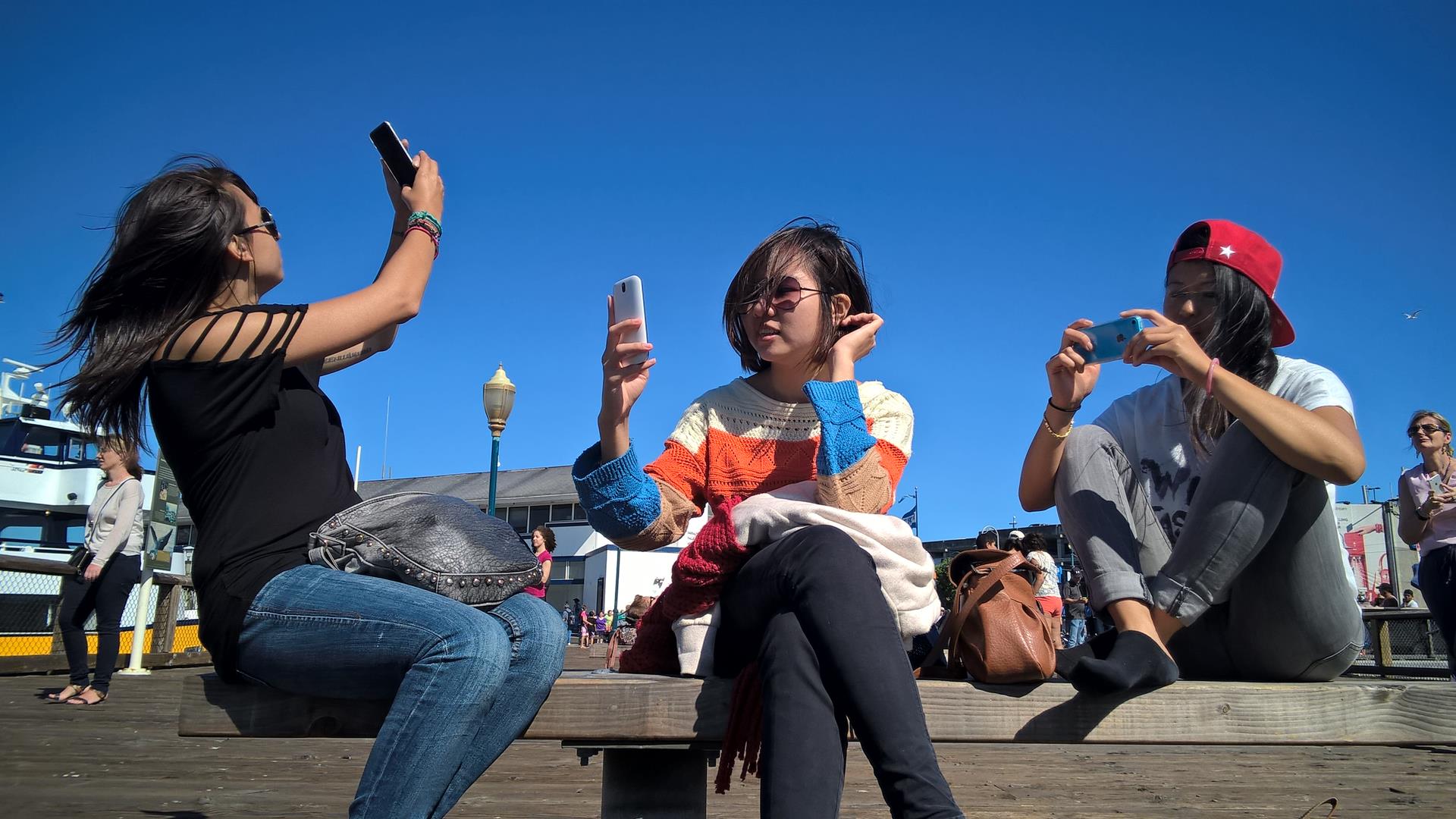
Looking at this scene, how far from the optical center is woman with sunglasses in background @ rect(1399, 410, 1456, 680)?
4.84 meters

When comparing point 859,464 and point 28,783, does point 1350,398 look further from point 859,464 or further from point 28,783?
point 28,783

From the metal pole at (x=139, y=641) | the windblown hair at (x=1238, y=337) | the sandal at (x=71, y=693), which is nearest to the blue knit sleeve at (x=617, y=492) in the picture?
the windblown hair at (x=1238, y=337)

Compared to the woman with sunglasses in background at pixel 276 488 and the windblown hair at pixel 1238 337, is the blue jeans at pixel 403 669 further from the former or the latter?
the windblown hair at pixel 1238 337

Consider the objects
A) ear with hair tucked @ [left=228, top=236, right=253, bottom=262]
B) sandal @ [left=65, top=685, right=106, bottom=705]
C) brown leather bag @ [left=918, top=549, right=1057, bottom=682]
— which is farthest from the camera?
sandal @ [left=65, top=685, right=106, bottom=705]

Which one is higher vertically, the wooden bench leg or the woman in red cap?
the woman in red cap

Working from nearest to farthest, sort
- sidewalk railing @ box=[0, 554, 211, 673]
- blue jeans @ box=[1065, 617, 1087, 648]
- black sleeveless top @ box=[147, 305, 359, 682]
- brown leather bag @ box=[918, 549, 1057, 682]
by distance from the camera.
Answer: black sleeveless top @ box=[147, 305, 359, 682], brown leather bag @ box=[918, 549, 1057, 682], sidewalk railing @ box=[0, 554, 211, 673], blue jeans @ box=[1065, 617, 1087, 648]

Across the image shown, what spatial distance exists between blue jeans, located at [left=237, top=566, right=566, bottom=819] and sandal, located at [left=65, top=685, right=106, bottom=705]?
22.9ft

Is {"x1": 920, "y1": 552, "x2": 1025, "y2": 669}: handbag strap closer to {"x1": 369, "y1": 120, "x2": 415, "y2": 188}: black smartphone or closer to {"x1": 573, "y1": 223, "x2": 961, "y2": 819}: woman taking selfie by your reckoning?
{"x1": 573, "y1": 223, "x2": 961, "y2": 819}: woman taking selfie

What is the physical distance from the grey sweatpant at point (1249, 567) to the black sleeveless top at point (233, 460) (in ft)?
6.05

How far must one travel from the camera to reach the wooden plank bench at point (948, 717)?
1.89 m

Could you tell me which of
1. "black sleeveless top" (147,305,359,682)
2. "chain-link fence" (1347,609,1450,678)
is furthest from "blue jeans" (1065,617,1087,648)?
"black sleeveless top" (147,305,359,682)

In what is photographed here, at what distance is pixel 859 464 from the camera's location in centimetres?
219

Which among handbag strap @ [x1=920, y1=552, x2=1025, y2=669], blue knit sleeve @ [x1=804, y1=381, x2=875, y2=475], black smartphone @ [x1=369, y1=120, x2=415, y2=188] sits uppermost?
black smartphone @ [x1=369, y1=120, x2=415, y2=188]

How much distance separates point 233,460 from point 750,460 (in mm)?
1259
